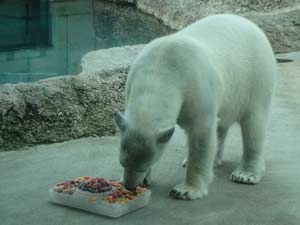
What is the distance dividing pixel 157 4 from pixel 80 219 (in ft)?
24.5

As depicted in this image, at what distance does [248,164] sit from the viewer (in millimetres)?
4859

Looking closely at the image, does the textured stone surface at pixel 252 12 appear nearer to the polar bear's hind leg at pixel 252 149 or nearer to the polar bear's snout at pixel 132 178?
the polar bear's hind leg at pixel 252 149

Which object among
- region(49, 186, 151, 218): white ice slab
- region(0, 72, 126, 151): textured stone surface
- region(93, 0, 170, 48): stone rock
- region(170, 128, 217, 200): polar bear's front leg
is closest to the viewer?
region(49, 186, 151, 218): white ice slab

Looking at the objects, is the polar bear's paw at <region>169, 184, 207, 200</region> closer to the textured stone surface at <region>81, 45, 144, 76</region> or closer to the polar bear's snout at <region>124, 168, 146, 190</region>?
the polar bear's snout at <region>124, 168, 146, 190</region>

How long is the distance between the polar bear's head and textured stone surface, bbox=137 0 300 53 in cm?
483

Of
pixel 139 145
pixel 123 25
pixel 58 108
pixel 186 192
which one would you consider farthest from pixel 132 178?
pixel 123 25

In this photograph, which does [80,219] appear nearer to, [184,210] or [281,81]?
[184,210]

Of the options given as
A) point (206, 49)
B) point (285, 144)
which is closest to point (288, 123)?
point (285, 144)

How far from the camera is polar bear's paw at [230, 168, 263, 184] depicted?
479 centimetres

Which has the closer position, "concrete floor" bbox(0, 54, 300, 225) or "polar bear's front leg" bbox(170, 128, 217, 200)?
"concrete floor" bbox(0, 54, 300, 225)

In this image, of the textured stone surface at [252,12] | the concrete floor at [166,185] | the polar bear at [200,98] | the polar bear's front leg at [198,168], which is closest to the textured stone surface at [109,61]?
the concrete floor at [166,185]

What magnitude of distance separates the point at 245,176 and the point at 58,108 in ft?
5.01

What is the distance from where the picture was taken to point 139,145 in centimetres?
391

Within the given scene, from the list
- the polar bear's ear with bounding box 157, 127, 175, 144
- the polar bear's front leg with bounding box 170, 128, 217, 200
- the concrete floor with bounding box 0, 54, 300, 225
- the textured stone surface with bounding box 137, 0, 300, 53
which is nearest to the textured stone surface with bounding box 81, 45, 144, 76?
the concrete floor with bounding box 0, 54, 300, 225
